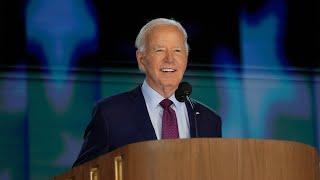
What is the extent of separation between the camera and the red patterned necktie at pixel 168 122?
11.0 ft

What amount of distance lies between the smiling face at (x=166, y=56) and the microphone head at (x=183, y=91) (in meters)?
0.24

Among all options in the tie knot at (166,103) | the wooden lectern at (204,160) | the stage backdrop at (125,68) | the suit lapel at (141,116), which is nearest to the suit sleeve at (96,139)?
the suit lapel at (141,116)

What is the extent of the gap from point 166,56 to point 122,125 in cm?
33

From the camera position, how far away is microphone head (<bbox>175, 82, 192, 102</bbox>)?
3234mm

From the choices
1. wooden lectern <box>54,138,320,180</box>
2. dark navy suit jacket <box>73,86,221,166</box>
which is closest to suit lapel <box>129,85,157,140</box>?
dark navy suit jacket <box>73,86,221,166</box>

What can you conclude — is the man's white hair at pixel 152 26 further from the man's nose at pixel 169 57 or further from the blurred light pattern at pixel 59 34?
the blurred light pattern at pixel 59 34

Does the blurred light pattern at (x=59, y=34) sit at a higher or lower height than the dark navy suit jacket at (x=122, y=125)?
higher

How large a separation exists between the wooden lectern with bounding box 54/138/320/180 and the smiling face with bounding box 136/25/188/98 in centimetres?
70

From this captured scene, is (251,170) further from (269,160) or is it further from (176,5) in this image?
(176,5)

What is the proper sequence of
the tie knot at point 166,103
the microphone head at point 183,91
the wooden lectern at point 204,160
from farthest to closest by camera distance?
the tie knot at point 166,103 → the microphone head at point 183,91 → the wooden lectern at point 204,160

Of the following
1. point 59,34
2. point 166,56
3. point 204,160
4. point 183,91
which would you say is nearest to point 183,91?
point 183,91

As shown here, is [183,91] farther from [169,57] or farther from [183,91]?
[169,57]

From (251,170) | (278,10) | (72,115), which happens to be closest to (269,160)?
(251,170)

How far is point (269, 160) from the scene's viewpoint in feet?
9.23
